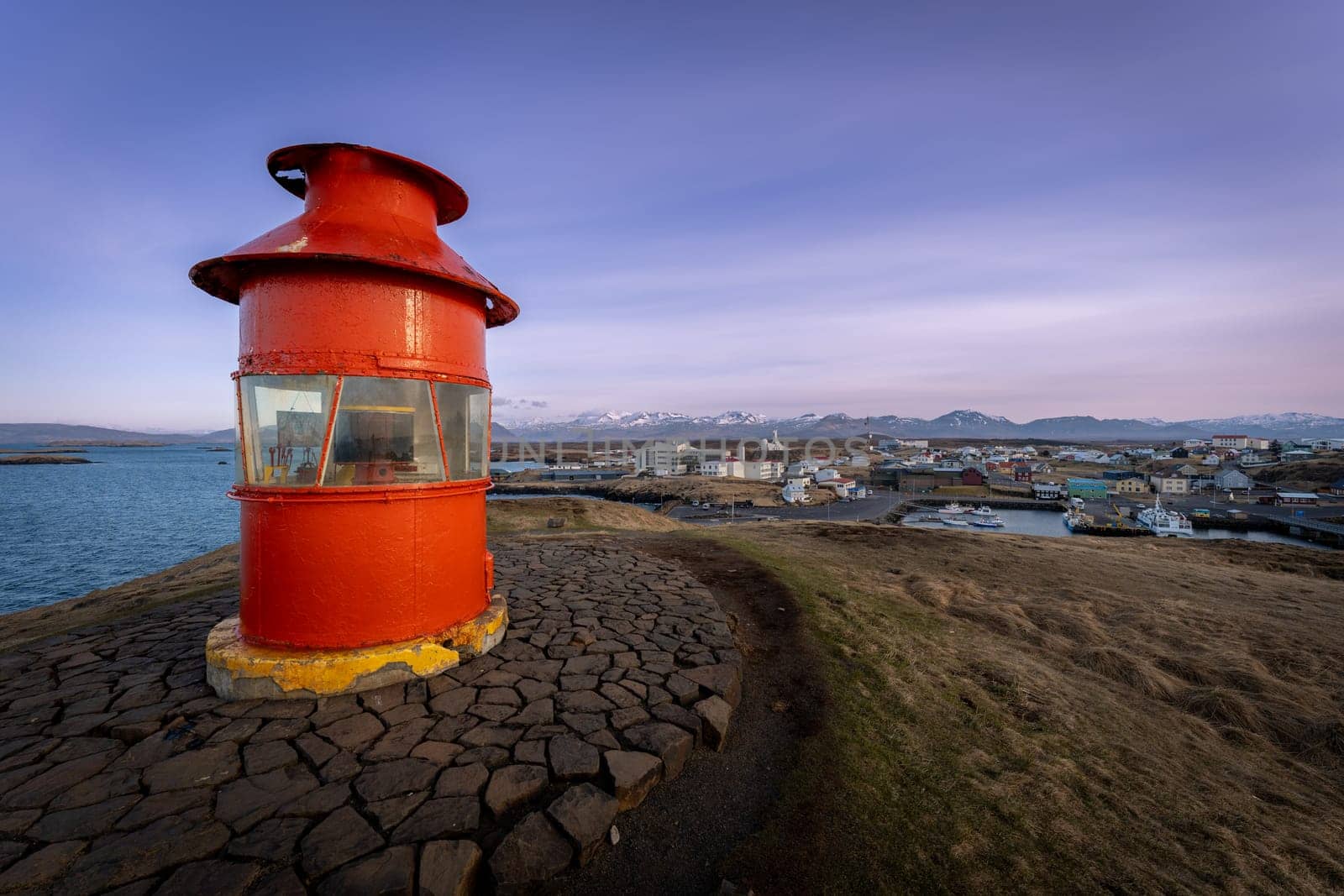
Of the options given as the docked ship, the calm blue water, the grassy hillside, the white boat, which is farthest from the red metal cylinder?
the grassy hillside

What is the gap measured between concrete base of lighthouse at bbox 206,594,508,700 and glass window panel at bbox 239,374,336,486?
4.68ft

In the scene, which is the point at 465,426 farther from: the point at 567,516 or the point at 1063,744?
the point at 567,516

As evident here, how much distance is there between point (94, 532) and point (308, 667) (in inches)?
1992

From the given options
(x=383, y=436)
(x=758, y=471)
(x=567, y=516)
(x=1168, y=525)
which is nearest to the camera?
(x=383, y=436)

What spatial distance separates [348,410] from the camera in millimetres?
4566

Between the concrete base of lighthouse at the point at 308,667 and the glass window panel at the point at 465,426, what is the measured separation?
162 centimetres

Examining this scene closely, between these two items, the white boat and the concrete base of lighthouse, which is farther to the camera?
the white boat

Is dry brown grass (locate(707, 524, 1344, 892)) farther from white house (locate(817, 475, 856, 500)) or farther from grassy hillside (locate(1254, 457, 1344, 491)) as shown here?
grassy hillside (locate(1254, 457, 1344, 491))

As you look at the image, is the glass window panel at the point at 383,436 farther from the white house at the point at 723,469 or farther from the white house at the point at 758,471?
the white house at the point at 758,471

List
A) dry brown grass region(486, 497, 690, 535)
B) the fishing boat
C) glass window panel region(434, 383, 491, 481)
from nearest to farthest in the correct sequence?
glass window panel region(434, 383, 491, 481)
dry brown grass region(486, 497, 690, 535)
the fishing boat

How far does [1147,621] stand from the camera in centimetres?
855

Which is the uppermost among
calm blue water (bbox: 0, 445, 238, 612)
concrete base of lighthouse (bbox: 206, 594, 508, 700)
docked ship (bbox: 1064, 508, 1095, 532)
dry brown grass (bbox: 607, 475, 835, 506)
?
concrete base of lighthouse (bbox: 206, 594, 508, 700)

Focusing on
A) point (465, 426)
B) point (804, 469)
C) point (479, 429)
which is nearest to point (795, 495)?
point (804, 469)

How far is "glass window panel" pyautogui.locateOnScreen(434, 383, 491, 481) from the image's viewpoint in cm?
500
